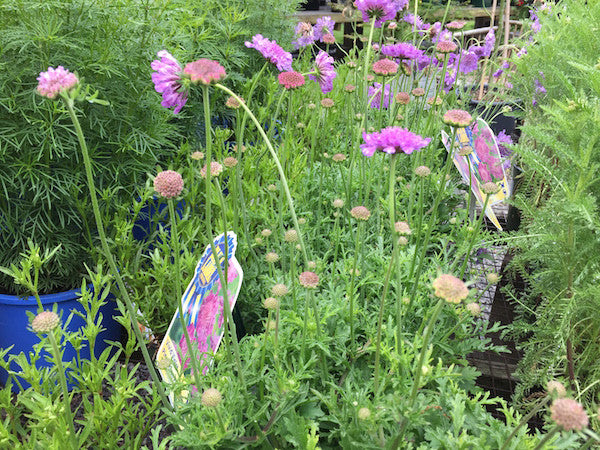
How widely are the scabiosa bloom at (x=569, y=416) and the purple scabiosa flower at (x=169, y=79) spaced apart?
62cm

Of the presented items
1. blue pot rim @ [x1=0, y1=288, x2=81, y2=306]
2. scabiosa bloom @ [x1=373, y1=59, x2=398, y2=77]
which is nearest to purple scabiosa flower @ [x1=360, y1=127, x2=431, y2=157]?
scabiosa bloom @ [x1=373, y1=59, x2=398, y2=77]

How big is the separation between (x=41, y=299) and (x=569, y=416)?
4.15ft

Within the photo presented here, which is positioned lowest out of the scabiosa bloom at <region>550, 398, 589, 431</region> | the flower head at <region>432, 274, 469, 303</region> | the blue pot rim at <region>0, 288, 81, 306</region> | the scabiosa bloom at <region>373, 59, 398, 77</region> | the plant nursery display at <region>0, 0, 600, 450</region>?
the blue pot rim at <region>0, 288, 81, 306</region>

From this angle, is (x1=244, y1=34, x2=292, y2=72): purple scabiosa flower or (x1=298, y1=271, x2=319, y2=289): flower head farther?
(x1=244, y1=34, x2=292, y2=72): purple scabiosa flower

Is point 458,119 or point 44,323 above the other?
point 458,119

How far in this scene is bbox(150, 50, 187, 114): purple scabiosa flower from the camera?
2.46 ft

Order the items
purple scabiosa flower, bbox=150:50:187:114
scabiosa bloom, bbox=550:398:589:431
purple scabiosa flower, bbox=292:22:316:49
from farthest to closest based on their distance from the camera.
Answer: purple scabiosa flower, bbox=292:22:316:49 < purple scabiosa flower, bbox=150:50:187:114 < scabiosa bloom, bbox=550:398:589:431

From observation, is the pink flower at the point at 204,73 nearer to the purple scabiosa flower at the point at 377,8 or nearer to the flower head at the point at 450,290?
the flower head at the point at 450,290

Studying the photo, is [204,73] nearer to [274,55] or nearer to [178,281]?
[178,281]

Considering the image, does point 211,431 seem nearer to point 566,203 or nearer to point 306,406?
point 306,406

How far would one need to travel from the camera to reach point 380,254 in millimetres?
1255

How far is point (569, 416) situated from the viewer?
0.48 metres

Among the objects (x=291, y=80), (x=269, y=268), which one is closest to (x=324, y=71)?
(x=291, y=80)

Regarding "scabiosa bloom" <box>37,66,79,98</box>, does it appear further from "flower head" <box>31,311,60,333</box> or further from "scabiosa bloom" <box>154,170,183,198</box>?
"flower head" <box>31,311,60,333</box>
